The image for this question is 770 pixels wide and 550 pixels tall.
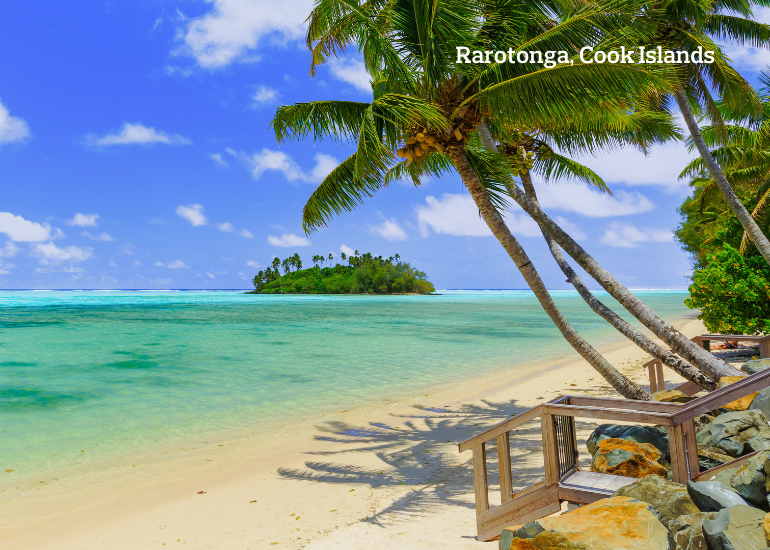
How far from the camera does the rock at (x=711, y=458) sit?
3.73 m

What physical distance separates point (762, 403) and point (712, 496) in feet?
7.61

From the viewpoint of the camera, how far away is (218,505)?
19.5ft

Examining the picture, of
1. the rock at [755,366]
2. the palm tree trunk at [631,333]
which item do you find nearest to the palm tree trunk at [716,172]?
the palm tree trunk at [631,333]

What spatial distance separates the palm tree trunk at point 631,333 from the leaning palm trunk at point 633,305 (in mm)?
111

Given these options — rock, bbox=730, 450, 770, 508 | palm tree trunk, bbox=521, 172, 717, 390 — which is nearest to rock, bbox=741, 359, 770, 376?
palm tree trunk, bbox=521, 172, 717, 390

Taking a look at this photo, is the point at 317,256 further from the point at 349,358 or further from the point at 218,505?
the point at 218,505

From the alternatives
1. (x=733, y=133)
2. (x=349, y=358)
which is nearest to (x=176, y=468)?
(x=349, y=358)

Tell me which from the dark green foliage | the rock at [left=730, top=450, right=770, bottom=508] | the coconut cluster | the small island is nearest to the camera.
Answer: the rock at [left=730, top=450, right=770, bottom=508]

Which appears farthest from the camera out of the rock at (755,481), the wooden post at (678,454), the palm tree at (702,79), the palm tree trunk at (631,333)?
the palm tree at (702,79)

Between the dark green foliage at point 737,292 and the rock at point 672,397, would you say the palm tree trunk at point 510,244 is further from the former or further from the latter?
the dark green foliage at point 737,292

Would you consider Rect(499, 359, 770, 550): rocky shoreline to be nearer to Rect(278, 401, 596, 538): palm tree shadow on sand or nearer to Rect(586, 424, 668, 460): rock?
Rect(586, 424, 668, 460): rock

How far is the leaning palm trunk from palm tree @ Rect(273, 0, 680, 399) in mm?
643

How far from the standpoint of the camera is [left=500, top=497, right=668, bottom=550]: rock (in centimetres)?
261

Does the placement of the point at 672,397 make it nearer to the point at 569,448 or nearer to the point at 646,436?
the point at 646,436
